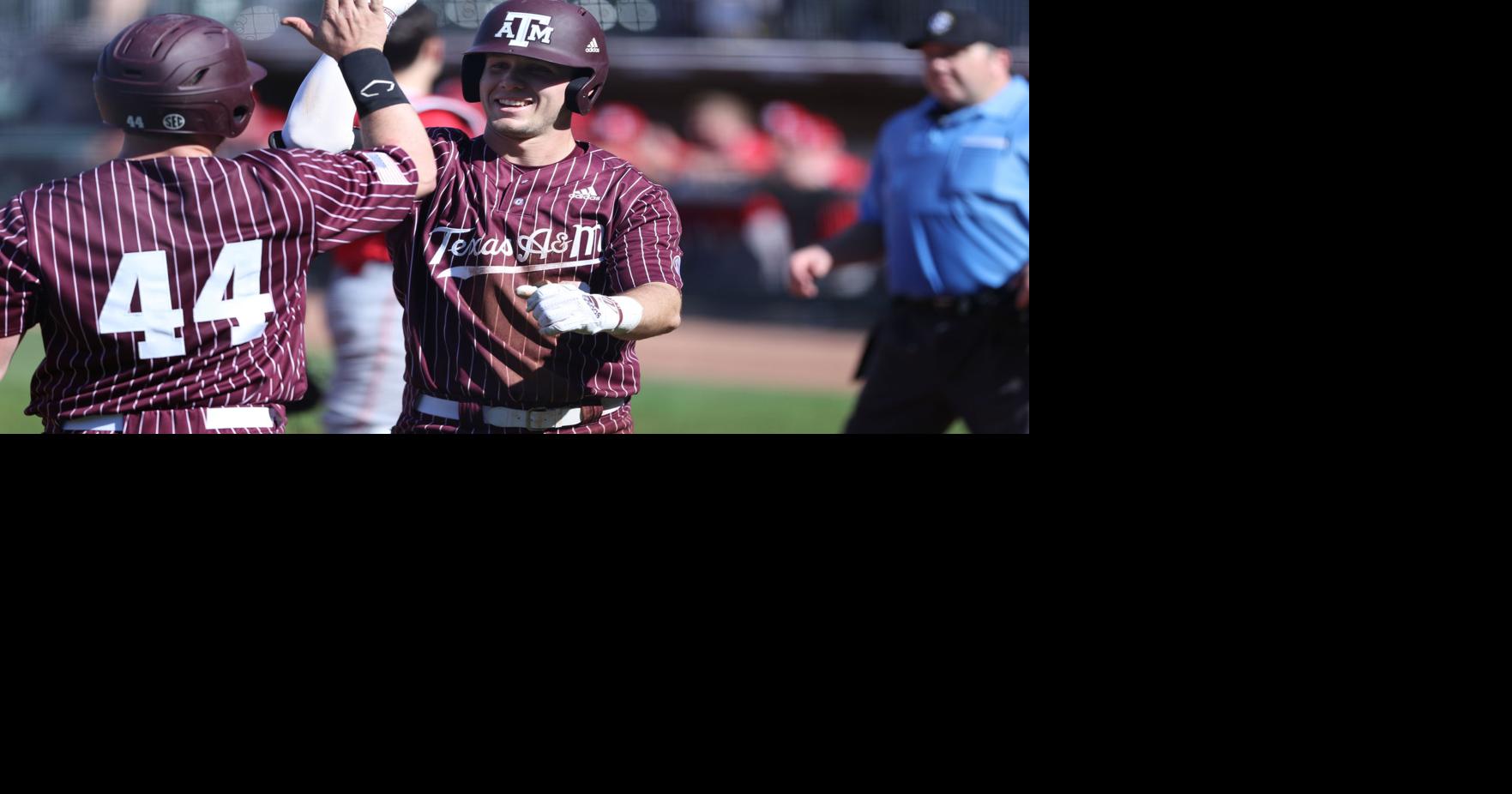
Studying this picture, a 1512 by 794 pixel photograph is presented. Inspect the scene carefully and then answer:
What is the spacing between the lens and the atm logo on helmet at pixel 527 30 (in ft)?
8.46

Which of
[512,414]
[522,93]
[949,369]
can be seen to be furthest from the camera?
[949,369]

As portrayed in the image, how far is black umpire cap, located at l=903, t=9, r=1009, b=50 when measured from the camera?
13.3ft

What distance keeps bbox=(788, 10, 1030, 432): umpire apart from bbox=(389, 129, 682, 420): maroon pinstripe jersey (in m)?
1.33

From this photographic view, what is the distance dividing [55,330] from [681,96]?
13.2m

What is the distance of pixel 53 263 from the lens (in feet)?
7.73

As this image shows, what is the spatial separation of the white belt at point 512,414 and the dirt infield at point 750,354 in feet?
19.2

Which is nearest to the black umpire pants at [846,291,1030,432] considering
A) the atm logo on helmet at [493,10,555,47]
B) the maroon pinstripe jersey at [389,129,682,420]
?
the maroon pinstripe jersey at [389,129,682,420]

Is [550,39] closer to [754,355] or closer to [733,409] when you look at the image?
[733,409]

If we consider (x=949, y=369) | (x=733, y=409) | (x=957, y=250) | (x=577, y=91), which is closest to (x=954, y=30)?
(x=957, y=250)

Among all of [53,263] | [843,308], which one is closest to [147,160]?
[53,263]

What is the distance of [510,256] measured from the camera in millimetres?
2658

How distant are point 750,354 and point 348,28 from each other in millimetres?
7916

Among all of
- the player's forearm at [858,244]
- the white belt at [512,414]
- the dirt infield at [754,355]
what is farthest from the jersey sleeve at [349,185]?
the dirt infield at [754,355]

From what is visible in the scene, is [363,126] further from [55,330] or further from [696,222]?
[696,222]
